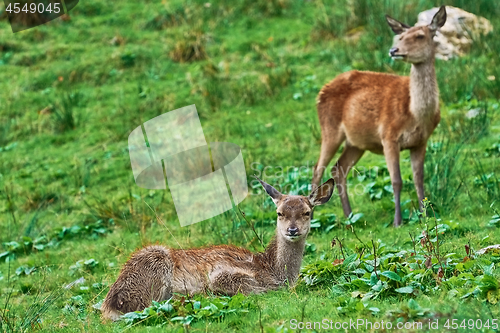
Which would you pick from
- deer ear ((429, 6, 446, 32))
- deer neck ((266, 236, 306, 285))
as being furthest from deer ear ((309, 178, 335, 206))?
deer ear ((429, 6, 446, 32))

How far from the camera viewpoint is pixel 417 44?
882 centimetres

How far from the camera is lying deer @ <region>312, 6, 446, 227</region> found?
8.71 metres

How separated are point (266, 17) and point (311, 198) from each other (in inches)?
384

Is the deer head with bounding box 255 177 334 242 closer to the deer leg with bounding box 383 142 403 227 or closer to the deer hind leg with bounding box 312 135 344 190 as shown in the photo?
the deer leg with bounding box 383 142 403 227

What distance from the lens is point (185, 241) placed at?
8.24 metres

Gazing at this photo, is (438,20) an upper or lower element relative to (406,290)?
upper

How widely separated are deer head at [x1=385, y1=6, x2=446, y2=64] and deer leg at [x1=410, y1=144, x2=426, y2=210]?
1088 millimetres

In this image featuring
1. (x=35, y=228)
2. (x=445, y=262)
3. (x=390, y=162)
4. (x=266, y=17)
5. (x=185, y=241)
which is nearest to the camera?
(x=445, y=262)

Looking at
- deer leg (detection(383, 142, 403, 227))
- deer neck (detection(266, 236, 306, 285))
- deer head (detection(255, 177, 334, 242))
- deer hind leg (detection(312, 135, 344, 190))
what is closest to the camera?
deer head (detection(255, 177, 334, 242))

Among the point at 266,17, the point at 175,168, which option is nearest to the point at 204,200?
the point at 175,168

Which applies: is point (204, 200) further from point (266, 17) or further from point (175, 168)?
point (266, 17)

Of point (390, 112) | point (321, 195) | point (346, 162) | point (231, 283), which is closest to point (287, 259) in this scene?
point (231, 283)

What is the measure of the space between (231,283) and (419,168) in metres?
3.48

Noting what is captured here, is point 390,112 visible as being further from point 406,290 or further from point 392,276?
point 406,290
